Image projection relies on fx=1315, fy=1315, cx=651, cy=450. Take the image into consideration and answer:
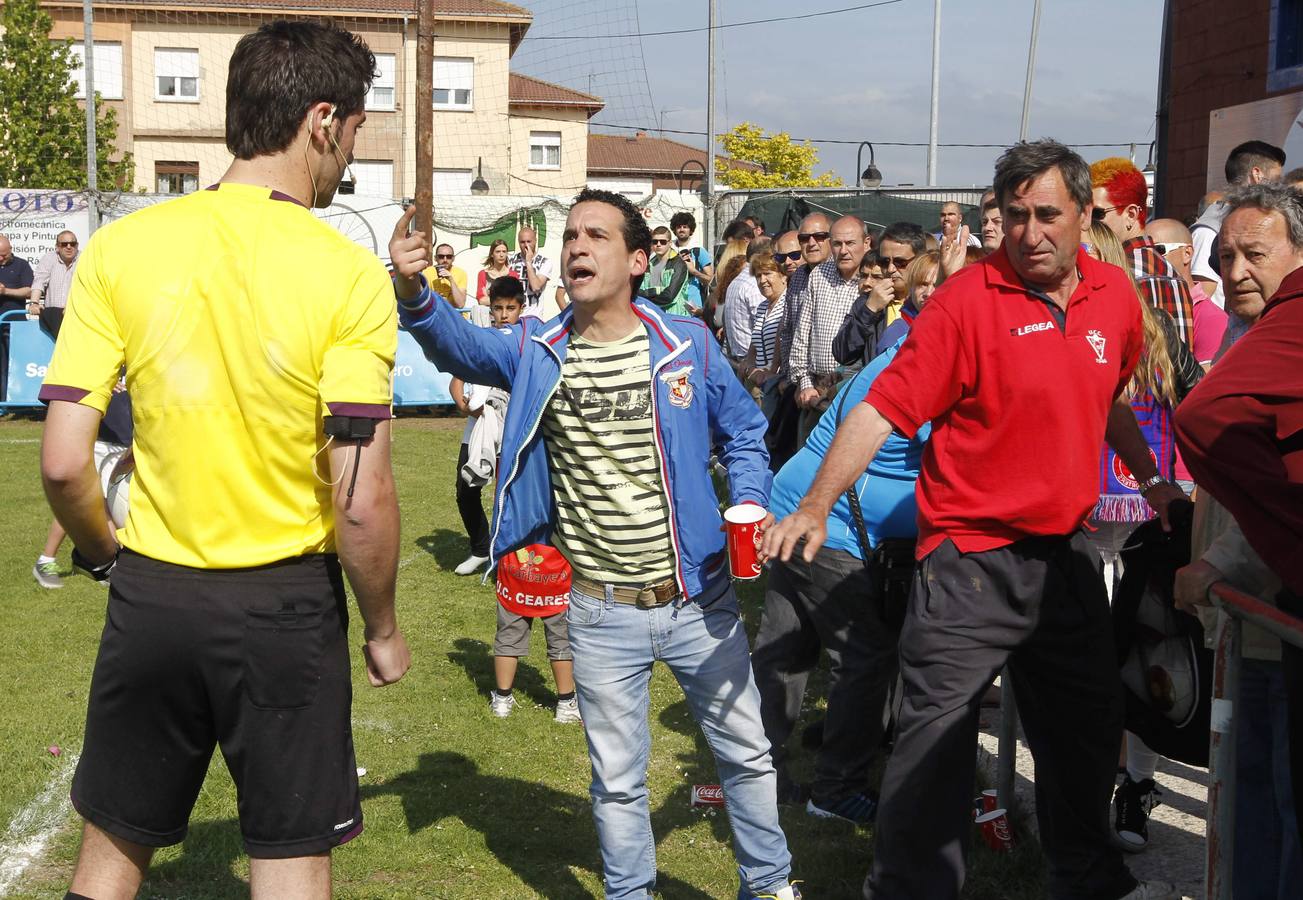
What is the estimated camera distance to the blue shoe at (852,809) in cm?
495

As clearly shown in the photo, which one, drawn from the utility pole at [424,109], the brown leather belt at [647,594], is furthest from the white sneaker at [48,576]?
the brown leather belt at [647,594]

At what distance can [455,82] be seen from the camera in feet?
135

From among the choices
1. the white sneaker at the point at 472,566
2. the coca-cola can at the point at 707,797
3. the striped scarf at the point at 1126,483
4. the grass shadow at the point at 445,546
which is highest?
the striped scarf at the point at 1126,483

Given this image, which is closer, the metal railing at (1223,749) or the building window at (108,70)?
the metal railing at (1223,749)

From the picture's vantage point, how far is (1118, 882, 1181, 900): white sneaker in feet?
12.7

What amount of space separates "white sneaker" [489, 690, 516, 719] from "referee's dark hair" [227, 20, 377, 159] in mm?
3826

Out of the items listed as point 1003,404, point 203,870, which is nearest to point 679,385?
point 1003,404

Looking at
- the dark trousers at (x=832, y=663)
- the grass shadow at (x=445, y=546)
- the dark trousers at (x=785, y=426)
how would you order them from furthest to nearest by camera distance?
the grass shadow at (x=445, y=546) → the dark trousers at (x=785, y=426) → the dark trousers at (x=832, y=663)

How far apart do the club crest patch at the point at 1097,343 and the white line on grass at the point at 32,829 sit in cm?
380

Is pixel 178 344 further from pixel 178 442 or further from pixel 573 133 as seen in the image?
pixel 573 133

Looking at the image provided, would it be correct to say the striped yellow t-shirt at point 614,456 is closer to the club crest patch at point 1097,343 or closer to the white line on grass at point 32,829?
the club crest patch at point 1097,343

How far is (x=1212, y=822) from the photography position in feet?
10.4

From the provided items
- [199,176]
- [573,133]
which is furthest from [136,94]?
[573,133]

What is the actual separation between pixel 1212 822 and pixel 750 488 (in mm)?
1530
